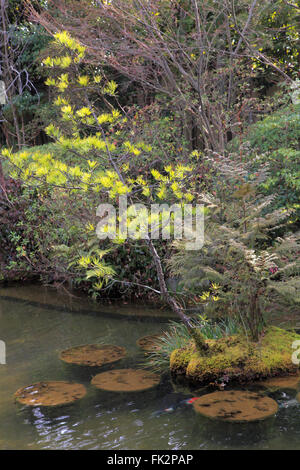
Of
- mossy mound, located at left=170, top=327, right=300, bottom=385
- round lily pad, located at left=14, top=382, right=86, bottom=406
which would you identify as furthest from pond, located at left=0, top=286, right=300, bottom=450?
mossy mound, located at left=170, top=327, right=300, bottom=385

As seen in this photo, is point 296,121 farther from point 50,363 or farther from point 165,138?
point 50,363

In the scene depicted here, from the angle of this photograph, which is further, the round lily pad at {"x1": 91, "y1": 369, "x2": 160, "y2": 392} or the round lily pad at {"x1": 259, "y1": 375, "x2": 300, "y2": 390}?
the round lily pad at {"x1": 91, "y1": 369, "x2": 160, "y2": 392}

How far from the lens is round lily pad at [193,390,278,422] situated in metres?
3.86

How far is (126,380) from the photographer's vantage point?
15.5ft

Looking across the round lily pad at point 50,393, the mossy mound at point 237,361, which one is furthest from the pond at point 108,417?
the mossy mound at point 237,361

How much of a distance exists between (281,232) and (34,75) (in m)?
12.7

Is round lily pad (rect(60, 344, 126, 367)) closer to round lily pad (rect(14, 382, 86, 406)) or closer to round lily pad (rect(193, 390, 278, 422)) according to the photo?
round lily pad (rect(14, 382, 86, 406))

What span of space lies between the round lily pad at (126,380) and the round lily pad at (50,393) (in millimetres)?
214

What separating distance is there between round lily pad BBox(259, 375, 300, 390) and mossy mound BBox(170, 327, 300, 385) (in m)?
0.06

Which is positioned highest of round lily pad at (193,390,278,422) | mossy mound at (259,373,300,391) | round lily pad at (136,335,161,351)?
round lily pad at (136,335,161,351)

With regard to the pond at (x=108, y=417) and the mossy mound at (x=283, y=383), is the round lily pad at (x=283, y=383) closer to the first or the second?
the mossy mound at (x=283, y=383)

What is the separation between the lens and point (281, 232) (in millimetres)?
8164

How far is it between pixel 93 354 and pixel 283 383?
80.7 inches

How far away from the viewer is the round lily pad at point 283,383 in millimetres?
4367
